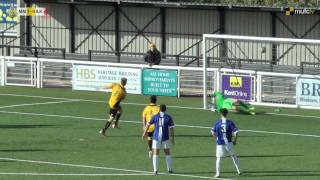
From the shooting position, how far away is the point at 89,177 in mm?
25047

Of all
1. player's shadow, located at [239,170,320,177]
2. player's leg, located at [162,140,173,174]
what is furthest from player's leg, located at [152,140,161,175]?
player's shadow, located at [239,170,320,177]

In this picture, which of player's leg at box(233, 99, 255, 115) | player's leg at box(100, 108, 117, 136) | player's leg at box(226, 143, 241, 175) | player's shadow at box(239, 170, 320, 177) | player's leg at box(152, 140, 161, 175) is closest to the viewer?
player's leg at box(226, 143, 241, 175)

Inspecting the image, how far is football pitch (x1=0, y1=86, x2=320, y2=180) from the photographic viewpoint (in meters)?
26.0

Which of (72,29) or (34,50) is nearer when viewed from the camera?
(34,50)

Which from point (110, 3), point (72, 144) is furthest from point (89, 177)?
point (110, 3)

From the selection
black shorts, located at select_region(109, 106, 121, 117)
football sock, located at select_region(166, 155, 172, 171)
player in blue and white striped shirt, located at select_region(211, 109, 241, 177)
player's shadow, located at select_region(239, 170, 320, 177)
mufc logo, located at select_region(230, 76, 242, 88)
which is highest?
mufc logo, located at select_region(230, 76, 242, 88)

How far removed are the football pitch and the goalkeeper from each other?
0.38 m

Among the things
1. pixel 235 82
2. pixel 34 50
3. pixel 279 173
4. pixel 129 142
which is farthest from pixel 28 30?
pixel 279 173

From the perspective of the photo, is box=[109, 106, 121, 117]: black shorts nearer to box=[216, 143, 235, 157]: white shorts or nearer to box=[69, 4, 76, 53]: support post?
box=[216, 143, 235, 157]: white shorts

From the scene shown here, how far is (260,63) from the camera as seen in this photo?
45656 millimetres

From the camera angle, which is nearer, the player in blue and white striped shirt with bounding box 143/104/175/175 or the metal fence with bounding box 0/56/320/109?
the player in blue and white striped shirt with bounding box 143/104/175/175

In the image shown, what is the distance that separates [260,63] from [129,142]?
16.0 meters

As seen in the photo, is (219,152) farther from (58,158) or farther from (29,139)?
(29,139)

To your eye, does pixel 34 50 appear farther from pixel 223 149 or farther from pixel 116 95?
pixel 223 149
